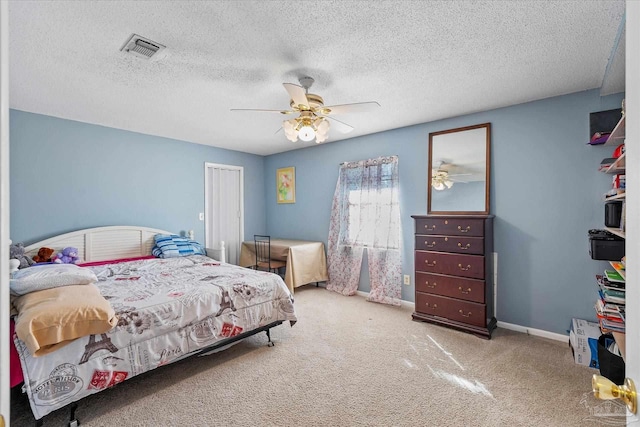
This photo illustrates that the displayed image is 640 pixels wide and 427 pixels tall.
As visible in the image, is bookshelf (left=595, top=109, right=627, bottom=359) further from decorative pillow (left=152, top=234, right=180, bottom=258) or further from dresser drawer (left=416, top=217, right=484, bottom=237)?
decorative pillow (left=152, top=234, right=180, bottom=258)

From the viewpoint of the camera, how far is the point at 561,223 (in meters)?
3.04

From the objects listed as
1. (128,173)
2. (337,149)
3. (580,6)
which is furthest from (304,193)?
(580,6)

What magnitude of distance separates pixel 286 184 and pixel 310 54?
3.56 m

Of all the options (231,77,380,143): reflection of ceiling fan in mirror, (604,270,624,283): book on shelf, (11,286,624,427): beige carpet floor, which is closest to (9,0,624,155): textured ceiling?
(231,77,380,143): reflection of ceiling fan in mirror

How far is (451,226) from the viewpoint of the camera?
3.35 meters

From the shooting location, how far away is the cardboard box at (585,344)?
97.9 inches

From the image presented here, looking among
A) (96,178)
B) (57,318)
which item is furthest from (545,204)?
(96,178)

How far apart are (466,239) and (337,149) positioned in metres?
2.53

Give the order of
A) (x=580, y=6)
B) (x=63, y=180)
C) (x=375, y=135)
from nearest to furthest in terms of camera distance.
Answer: (x=580, y=6) → (x=63, y=180) → (x=375, y=135)

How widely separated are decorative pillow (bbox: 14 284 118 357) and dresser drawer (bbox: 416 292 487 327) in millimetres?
2993

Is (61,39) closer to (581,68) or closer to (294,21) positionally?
(294,21)

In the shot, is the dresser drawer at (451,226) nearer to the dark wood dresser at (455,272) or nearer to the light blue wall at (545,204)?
the dark wood dresser at (455,272)

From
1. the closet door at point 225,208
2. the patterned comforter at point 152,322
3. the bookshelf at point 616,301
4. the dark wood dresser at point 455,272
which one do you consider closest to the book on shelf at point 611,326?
the bookshelf at point 616,301

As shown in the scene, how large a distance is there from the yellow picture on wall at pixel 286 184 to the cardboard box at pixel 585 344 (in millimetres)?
4195
